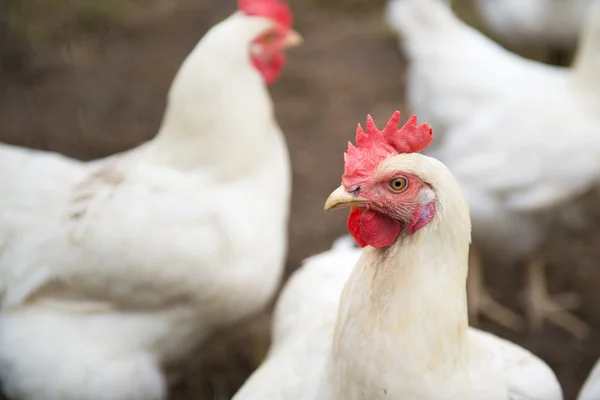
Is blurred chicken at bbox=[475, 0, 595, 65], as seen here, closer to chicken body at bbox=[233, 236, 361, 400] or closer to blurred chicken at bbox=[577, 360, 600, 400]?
chicken body at bbox=[233, 236, 361, 400]

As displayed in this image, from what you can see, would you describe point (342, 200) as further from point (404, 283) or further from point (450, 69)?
point (450, 69)

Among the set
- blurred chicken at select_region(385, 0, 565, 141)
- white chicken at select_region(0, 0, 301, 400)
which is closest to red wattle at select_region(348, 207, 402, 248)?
white chicken at select_region(0, 0, 301, 400)

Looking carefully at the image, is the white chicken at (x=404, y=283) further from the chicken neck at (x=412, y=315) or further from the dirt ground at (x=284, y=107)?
the dirt ground at (x=284, y=107)

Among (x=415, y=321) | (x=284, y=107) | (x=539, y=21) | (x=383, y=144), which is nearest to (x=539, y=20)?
(x=539, y=21)

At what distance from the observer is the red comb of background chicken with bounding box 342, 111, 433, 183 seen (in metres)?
1.89

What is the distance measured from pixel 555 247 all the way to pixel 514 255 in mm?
908

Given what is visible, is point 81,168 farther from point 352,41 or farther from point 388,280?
point 352,41

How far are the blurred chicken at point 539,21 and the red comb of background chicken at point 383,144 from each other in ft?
12.3

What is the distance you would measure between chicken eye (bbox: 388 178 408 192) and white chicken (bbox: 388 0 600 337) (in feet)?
5.56

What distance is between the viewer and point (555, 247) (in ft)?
14.6

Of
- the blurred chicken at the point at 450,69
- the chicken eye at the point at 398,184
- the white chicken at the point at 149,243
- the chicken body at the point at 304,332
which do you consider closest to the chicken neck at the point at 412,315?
the chicken eye at the point at 398,184

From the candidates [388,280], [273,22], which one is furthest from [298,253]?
[388,280]

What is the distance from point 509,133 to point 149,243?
1.84 metres

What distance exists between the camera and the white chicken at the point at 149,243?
2.78m
